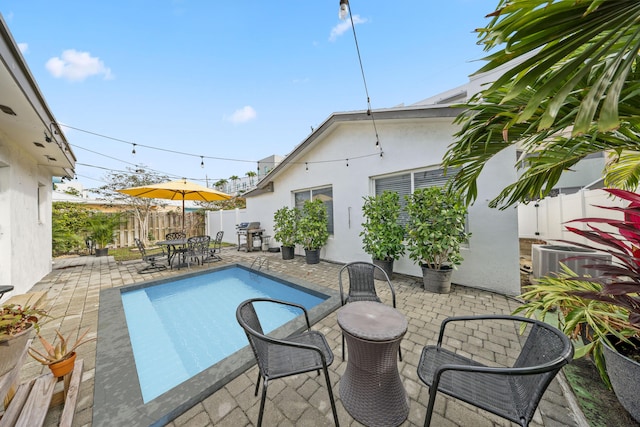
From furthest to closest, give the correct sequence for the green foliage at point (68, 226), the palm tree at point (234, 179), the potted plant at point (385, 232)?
the palm tree at point (234, 179)
the green foliage at point (68, 226)
the potted plant at point (385, 232)

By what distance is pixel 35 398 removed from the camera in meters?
1.57

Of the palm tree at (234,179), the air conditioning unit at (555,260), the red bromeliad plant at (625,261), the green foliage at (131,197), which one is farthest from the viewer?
the palm tree at (234,179)

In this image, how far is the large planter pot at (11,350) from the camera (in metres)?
1.34

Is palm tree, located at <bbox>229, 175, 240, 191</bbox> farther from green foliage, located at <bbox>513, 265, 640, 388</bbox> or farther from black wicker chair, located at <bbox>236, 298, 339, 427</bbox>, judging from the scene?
green foliage, located at <bbox>513, 265, 640, 388</bbox>

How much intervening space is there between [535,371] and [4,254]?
23.2ft

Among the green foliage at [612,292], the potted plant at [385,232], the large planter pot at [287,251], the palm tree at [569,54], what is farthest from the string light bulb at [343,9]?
the large planter pot at [287,251]

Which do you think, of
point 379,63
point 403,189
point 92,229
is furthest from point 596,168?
point 92,229

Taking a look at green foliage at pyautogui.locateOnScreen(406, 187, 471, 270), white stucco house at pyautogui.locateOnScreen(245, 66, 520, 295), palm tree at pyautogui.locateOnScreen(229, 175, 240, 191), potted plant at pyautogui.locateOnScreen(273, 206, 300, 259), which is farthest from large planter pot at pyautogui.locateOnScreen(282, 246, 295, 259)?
palm tree at pyautogui.locateOnScreen(229, 175, 240, 191)

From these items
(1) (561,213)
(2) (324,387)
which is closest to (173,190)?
(2) (324,387)

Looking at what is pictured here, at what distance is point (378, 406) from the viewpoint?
159 cm

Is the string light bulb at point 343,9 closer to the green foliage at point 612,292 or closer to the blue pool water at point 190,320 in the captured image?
the green foliage at point 612,292

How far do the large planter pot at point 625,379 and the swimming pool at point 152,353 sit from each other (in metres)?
2.67

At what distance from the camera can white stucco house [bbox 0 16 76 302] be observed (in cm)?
243

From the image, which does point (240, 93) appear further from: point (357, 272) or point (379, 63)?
point (357, 272)
